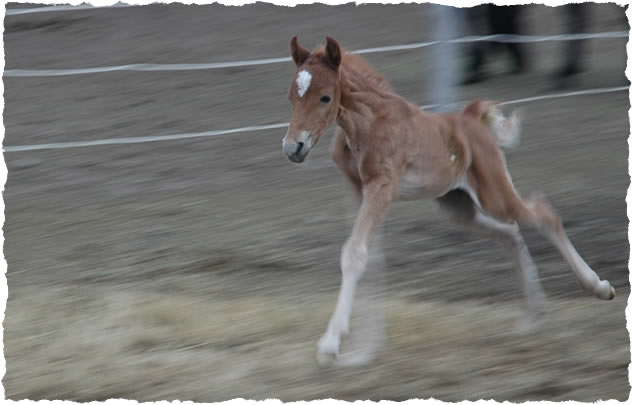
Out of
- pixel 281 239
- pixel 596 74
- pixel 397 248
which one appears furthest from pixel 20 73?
pixel 596 74

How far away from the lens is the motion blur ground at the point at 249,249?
321 centimetres

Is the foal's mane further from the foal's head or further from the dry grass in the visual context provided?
the dry grass

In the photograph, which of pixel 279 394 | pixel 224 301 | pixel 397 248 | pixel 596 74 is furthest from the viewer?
pixel 596 74

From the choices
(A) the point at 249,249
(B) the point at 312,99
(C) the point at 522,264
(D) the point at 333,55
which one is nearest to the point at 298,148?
(B) the point at 312,99

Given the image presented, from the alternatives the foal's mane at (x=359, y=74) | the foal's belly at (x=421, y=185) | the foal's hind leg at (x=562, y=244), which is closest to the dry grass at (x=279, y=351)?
the foal's hind leg at (x=562, y=244)

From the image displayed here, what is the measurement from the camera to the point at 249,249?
4520 mm

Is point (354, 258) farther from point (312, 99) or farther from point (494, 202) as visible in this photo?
point (494, 202)

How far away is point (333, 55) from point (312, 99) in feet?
0.49

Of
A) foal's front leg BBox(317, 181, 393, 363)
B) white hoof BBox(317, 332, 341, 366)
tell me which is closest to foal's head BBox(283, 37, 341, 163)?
foal's front leg BBox(317, 181, 393, 363)

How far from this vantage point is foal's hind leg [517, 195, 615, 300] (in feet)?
11.4

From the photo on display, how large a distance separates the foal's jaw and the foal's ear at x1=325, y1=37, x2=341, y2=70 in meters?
0.23

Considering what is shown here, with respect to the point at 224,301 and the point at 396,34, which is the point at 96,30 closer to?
the point at 396,34

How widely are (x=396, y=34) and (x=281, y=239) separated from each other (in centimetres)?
382

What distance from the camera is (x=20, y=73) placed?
5199 millimetres
